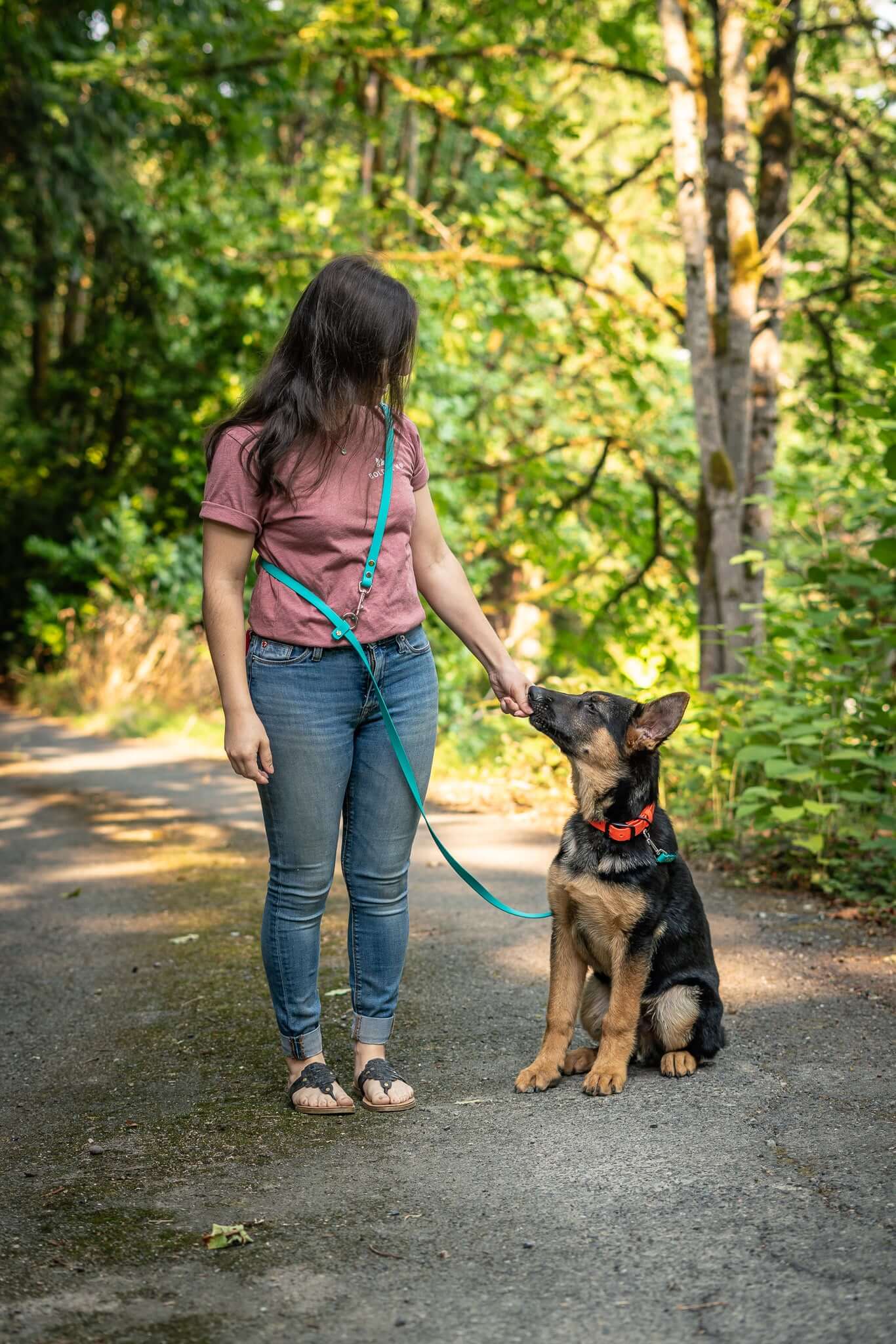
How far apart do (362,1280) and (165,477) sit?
609 inches

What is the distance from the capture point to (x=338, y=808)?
3797 millimetres

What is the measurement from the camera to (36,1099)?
164 inches

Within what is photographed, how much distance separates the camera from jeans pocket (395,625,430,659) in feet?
12.6

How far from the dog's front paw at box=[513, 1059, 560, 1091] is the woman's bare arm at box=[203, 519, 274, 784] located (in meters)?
1.27

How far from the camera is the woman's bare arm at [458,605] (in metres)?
4.12

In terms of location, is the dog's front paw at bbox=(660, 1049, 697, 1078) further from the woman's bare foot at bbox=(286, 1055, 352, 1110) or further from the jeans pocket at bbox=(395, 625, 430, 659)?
the jeans pocket at bbox=(395, 625, 430, 659)

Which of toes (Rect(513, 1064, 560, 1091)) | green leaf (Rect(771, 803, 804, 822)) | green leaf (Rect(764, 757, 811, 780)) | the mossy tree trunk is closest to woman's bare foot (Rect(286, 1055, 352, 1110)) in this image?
toes (Rect(513, 1064, 560, 1091))

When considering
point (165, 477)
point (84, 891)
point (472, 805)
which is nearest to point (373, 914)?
point (84, 891)

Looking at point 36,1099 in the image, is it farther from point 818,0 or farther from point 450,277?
point 818,0

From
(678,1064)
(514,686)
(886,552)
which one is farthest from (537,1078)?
(886,552)

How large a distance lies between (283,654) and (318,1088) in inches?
52.1

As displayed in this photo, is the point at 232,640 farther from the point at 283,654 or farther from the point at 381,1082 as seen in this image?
the point at 381,1082

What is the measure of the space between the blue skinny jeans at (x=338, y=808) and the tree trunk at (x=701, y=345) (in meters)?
5.46

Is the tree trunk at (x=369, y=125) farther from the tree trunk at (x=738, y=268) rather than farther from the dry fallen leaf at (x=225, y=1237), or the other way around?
the dry fallen leaf at (x=225, y=1237)
